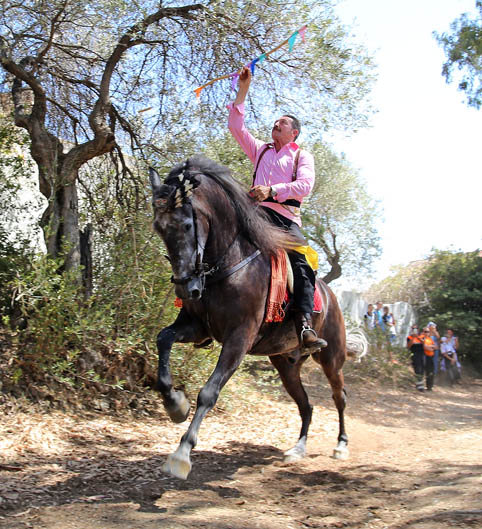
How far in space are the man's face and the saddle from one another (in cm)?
115

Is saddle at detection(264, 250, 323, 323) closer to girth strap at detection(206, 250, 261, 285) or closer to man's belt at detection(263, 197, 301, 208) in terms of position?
girth strap at detection(206, 250, 261, 285)

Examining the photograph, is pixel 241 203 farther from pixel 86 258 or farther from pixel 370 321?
pixel 370 321

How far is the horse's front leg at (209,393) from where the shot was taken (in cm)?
392

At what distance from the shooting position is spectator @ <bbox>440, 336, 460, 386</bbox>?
16484mm

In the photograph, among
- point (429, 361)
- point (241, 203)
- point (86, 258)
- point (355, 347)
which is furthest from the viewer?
point (429, 361)

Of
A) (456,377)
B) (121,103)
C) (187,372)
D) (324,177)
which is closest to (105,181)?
(121,103)

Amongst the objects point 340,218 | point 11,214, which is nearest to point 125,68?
point 11,214

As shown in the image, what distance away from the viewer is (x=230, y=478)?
5.28 metres

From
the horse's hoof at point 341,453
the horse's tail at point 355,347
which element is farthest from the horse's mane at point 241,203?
the horse's tail at point 355,347

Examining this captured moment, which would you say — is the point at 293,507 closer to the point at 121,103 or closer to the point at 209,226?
the point at 209,226

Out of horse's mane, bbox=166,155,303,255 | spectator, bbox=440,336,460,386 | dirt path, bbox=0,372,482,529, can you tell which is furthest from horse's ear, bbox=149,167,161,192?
spectator, bbox=440,336,460,386

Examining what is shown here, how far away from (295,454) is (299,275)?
2.26 m

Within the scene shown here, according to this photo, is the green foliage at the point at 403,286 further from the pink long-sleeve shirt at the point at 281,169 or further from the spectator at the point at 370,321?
the pink long-sleeve shirt at the point at 281,169

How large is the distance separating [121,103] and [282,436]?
18.5 feet
